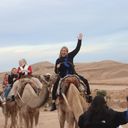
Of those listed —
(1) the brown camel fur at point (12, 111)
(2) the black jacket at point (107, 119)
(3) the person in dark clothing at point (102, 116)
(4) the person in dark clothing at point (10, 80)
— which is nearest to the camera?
(3) the person in dark clothing at point (102, 116)

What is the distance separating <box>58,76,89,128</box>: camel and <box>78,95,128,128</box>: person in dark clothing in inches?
169

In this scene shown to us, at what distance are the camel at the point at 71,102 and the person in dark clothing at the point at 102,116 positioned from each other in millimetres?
4283

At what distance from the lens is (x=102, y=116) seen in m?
8.50

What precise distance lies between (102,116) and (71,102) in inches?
203

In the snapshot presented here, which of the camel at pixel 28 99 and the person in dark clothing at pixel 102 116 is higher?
the person in dark clothing at pixel 102 116

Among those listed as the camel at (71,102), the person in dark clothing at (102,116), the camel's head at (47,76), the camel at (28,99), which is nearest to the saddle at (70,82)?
the camel at (71,102)

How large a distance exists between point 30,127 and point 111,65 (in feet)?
241

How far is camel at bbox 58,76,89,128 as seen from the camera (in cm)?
1315

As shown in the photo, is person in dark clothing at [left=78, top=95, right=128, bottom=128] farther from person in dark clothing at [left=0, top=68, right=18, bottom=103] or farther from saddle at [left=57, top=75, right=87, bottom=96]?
person in dark clothing at [left=0, top=68, right=18, bottom=103]

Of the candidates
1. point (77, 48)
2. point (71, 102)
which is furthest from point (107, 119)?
point (77, 48)

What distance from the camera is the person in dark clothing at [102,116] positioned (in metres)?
8.44

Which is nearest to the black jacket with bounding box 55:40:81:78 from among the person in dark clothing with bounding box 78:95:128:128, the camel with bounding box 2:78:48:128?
the camel with bounding box 2:78:48:128

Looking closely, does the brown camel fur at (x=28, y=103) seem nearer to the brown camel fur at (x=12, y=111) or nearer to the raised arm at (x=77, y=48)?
the raised arm at (x=77, y=48)

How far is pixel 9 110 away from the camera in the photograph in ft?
65.7
